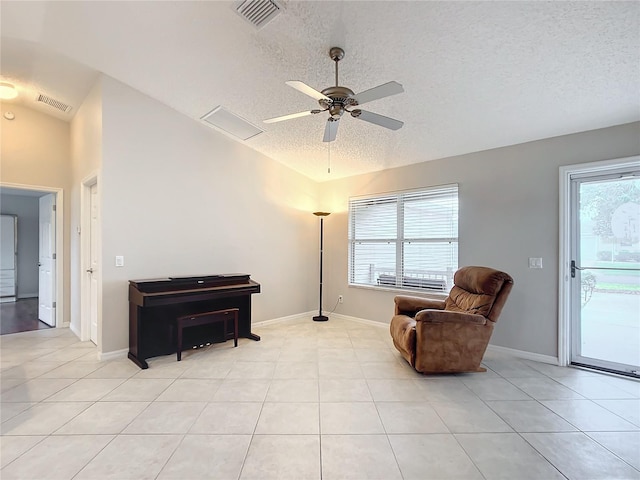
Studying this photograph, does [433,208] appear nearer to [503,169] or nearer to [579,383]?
[503,169]

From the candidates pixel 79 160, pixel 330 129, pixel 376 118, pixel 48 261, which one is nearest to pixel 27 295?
pixel 48 261

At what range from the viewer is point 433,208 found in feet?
13.9

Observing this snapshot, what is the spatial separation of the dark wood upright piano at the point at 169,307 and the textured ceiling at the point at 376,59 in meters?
2.11

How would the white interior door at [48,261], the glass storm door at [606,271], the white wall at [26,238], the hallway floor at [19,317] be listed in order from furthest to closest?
the white wall at [26,238], the white interior door at [48,261], the hallway floor at [19,317], the glass storm door at [606,271]

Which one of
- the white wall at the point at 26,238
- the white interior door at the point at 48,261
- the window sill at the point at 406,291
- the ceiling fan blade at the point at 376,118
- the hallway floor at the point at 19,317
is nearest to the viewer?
the ceiling fan blade at the point at 376,118

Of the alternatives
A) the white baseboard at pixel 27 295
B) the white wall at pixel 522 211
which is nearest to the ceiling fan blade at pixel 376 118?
the white wall at pixel 522 211

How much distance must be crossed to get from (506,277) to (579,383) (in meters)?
1.13

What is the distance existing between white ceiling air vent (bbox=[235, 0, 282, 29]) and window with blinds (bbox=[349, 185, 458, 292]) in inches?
117

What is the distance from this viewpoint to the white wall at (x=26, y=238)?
22.9ft

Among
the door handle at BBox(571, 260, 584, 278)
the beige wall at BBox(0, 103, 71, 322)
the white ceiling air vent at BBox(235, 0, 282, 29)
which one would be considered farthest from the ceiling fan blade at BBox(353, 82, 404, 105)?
the beige wall at BBox(0, 103, 71, 322)

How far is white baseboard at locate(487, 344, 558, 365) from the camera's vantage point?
3.25 m

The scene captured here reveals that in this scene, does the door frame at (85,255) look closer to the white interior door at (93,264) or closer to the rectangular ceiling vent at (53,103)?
the white interior door at (93,264)

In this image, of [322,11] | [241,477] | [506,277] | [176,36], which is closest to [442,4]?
[322,11]

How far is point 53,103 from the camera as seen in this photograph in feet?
13.3
